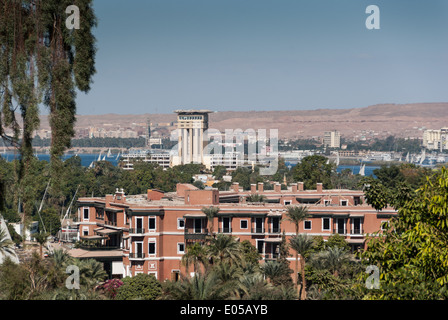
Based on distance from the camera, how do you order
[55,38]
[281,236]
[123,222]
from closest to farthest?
[55,38] < [281,236] < [123,222]

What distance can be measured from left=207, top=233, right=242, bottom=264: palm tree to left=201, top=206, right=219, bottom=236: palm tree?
6.48 m

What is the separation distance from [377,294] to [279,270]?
19.5 m

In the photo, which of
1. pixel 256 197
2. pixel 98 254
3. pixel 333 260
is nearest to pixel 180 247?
pixel 98 254

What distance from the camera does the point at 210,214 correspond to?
4078 centimetres

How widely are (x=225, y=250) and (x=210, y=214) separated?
23.2 feet

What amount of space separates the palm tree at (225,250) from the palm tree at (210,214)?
6.48 meters

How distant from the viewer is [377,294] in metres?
13.8

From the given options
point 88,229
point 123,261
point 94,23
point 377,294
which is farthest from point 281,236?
point 377,294

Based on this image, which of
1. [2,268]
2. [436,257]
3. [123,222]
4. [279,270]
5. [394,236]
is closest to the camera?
[436,257]

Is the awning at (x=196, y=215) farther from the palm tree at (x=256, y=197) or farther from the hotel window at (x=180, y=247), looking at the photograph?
the palm tree at (x=256, y=197)

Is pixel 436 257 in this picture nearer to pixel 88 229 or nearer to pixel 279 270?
pixel 279 270

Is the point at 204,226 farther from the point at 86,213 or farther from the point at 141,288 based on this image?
the point at 86,213

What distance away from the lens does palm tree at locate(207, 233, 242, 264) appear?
1321 inches
